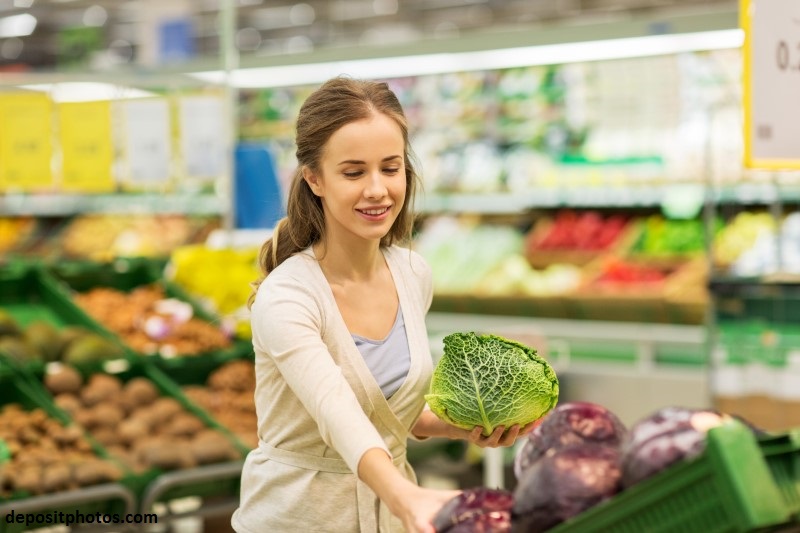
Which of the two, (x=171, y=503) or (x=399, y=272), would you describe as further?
(x=171, y=503)

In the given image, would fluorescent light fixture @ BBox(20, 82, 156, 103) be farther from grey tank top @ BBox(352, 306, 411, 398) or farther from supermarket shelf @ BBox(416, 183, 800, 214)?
grey tank top @ BBox(352, 306, 411, 398)

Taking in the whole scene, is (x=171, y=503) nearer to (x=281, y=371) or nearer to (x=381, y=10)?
(x=281, y=371)

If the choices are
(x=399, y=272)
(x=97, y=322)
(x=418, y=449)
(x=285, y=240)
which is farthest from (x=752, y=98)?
A: (x=97, y=322)

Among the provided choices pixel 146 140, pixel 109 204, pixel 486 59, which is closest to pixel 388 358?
pixel 146 140

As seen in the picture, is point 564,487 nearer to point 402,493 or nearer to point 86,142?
point 402,493

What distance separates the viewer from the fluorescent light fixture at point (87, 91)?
5.82 metres

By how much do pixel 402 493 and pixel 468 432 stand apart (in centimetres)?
44

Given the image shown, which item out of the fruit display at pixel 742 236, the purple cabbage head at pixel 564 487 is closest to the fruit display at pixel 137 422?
the purple cabbage head at pixel 564 487

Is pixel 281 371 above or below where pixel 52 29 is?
below

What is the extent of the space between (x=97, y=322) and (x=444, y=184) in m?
3.15

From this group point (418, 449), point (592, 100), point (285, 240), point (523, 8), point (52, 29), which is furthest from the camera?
point (52, 29)

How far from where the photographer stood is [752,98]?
246cm

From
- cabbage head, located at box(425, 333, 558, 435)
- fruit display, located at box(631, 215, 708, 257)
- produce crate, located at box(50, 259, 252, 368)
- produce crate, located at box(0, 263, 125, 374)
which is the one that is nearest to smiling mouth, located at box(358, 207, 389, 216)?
cabbage head, located at box(425, 333, 558, 435)

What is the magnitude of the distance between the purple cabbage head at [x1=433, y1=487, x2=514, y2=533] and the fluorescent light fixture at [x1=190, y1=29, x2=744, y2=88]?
15.0 feet
